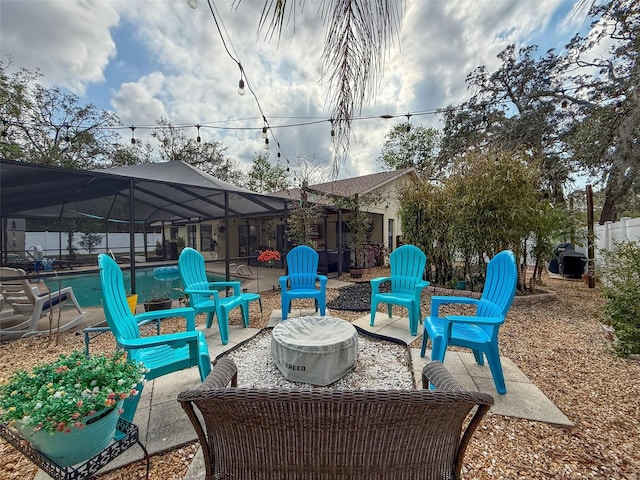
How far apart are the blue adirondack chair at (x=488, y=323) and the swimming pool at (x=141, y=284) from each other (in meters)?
4.32

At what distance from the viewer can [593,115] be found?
7230 mm

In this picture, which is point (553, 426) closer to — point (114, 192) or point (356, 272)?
point (356, 272)

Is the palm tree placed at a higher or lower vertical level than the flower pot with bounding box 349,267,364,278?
higher

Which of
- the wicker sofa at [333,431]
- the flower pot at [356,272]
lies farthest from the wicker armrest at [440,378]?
the flower pot at [356,272]

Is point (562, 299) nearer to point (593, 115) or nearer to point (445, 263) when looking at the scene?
point (445, 263)

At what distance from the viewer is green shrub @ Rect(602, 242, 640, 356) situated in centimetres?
280

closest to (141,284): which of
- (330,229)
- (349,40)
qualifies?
(330,229)

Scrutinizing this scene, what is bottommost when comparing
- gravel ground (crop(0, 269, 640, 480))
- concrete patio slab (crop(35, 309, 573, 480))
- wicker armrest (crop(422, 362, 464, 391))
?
gravel ground (crop(0, 269, 640, 480))

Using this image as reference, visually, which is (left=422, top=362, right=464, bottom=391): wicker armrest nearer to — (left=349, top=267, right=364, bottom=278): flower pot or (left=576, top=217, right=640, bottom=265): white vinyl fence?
(left=576, top=217, right=640, bottom=265): white vinyl fence

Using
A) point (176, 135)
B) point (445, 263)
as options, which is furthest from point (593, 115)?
point (176, 135)

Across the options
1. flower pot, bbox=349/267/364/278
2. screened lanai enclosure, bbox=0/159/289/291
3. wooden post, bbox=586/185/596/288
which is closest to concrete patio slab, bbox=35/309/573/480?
screened lanai enclosure, bbox=0/159/289/291

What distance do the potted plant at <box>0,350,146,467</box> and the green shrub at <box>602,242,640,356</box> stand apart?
14.4ft

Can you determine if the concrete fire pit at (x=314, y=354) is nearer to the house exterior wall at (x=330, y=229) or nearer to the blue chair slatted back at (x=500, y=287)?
the blue chair slatted back at (x=500, y=287)

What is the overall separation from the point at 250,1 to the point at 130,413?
2.25 m
